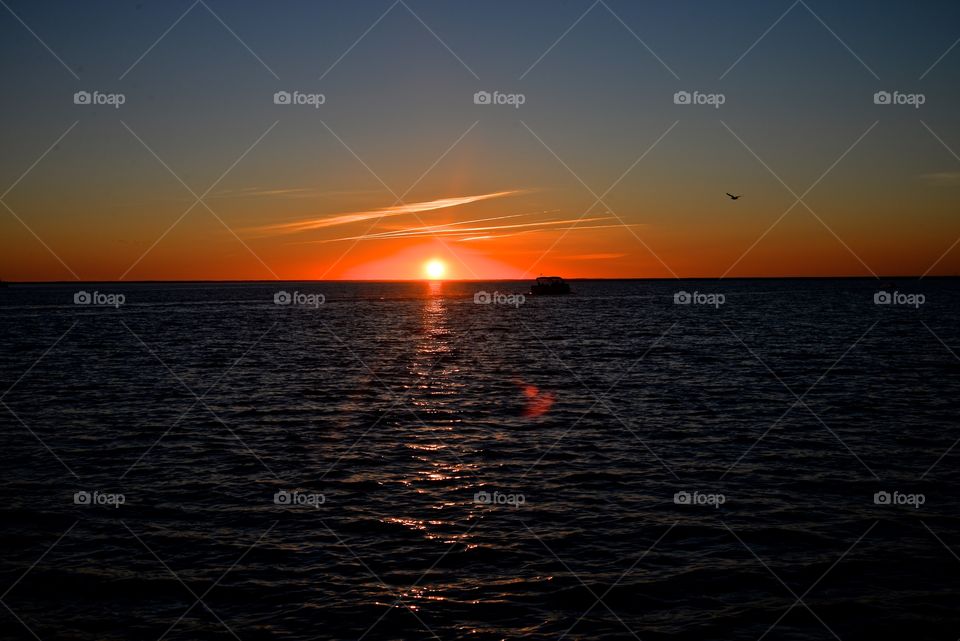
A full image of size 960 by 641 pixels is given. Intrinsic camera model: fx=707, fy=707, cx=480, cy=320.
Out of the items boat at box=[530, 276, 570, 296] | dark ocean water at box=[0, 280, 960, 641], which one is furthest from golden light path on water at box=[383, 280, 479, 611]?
boat at box=[530, 276, 570, 296]

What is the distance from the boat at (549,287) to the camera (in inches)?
7087

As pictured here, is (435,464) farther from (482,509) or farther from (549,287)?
(549,287)

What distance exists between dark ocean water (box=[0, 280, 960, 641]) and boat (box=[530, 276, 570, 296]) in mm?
140750

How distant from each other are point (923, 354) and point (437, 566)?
49870 millimetres

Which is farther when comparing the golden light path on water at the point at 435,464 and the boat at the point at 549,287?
the boat at the point at 549,287

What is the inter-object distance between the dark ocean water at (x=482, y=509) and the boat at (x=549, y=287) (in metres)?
141

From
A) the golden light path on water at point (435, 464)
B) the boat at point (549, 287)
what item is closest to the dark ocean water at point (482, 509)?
the golden light path on water at point (435, 464)

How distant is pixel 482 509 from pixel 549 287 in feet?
542

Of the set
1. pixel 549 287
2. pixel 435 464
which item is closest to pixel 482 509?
pixel 435 464

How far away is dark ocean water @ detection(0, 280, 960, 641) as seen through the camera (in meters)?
12.0

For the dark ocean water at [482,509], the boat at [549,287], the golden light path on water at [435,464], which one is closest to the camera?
the dark ocean water at [482,509]

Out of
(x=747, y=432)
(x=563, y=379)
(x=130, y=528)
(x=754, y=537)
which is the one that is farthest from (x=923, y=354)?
(x=130, y=528)

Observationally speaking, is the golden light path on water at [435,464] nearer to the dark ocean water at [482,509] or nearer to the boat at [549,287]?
the dark ocean water at [482,509]

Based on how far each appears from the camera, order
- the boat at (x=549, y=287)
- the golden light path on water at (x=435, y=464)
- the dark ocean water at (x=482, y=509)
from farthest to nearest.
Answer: the boat at (x=549, y=287)
the golden light path on water at (x=435, y=464)
the dark ocean water at (x=482, y=509)
